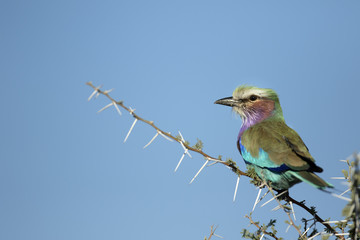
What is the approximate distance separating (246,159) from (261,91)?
1315mm

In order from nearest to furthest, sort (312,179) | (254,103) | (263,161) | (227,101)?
(312,179) < (263,161) < (254,103) < (227,101)

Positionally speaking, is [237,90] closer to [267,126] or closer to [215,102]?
[215,102]

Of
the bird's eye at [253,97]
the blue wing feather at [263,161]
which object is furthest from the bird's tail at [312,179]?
the bird's eye at [253,97]

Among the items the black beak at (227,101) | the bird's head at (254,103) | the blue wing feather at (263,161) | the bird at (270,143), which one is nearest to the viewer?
the bird at (270,143)

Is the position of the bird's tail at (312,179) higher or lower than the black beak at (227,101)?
lower

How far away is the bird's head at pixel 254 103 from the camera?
5.62 m

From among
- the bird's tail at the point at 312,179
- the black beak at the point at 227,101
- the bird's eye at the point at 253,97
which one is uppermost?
the bird's eye at the point at 253,97

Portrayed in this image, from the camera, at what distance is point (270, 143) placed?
15.3 feet

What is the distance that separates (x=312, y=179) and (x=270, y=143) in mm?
789

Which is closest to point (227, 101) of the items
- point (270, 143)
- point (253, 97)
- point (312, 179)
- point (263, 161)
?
point (253, 97)

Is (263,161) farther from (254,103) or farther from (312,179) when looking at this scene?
(254,103)

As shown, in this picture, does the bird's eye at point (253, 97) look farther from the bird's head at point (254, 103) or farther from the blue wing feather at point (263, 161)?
the blue wing feather at point (263, 161)

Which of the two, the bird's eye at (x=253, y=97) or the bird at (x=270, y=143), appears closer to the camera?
the bird at (x=270, y=143)

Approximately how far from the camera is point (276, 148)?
179 inches
